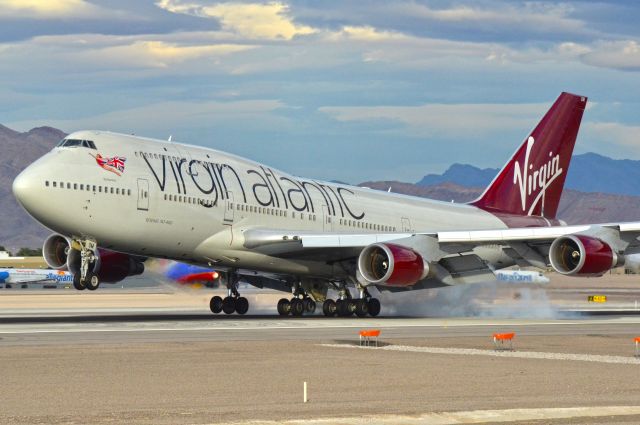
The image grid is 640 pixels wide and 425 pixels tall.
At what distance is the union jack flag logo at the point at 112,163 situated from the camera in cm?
4181

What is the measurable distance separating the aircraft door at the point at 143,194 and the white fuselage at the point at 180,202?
0.04 m

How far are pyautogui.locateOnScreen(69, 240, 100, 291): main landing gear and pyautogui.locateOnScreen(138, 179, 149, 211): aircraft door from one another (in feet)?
6.85

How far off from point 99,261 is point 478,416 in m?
31.3

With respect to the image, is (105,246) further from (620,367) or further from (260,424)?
(260,424)

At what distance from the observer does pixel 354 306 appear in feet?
158

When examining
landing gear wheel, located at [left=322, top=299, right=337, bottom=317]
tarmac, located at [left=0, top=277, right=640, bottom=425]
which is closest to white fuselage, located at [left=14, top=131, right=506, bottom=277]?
landing gear wheel, located at [left=322, top=299, right=337, bottom=317]

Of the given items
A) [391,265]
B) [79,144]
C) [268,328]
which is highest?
[79,144]

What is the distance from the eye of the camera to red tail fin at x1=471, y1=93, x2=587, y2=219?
190 feet

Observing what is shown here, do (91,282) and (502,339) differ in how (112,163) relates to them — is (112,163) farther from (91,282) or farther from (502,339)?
(502,339)

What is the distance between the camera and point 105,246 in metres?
42.8

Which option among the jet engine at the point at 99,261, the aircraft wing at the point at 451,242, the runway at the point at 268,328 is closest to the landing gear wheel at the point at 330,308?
the runway at the point at 268,328

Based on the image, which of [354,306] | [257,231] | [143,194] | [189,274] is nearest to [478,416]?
[143,194]

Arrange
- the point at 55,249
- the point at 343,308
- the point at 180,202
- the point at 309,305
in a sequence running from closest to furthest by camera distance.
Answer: the point at 180,202, the point at 55,249, the point at 343,308, the point at 309,305

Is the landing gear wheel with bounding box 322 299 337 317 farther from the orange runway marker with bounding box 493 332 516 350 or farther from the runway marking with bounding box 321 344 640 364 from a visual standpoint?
the runway marking with bounding box 321 344 640 364
